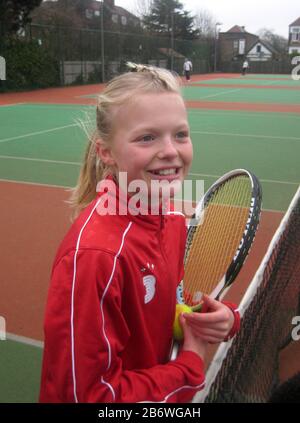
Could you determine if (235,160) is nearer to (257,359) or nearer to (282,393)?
(257,359)

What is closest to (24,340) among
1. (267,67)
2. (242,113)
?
(242,113)

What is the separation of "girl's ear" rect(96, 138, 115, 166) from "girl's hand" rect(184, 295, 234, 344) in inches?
21.7

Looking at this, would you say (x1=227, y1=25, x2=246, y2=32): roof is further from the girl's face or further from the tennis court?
the girl's face

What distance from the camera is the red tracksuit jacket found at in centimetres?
132

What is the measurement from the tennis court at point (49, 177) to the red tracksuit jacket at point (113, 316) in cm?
68

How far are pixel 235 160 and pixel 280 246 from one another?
244 inches

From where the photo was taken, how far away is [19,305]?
3447 mm

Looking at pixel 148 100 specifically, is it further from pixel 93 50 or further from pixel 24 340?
pixel 93 50

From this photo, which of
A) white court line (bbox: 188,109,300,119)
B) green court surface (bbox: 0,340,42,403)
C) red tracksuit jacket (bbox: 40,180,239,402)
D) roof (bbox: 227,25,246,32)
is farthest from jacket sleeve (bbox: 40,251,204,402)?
roof (bbox: 227,25,246,32)

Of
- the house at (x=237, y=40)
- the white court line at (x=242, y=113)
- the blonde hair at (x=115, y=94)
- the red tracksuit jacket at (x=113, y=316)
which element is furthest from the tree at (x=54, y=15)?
the red tracksuit jacket at (x=113, y=316)

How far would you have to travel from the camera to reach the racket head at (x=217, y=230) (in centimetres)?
216

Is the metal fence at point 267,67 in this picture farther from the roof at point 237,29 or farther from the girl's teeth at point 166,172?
the girl's teeth at point 166,172

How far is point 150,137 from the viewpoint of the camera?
1.48m

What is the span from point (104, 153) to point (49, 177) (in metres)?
5.43
